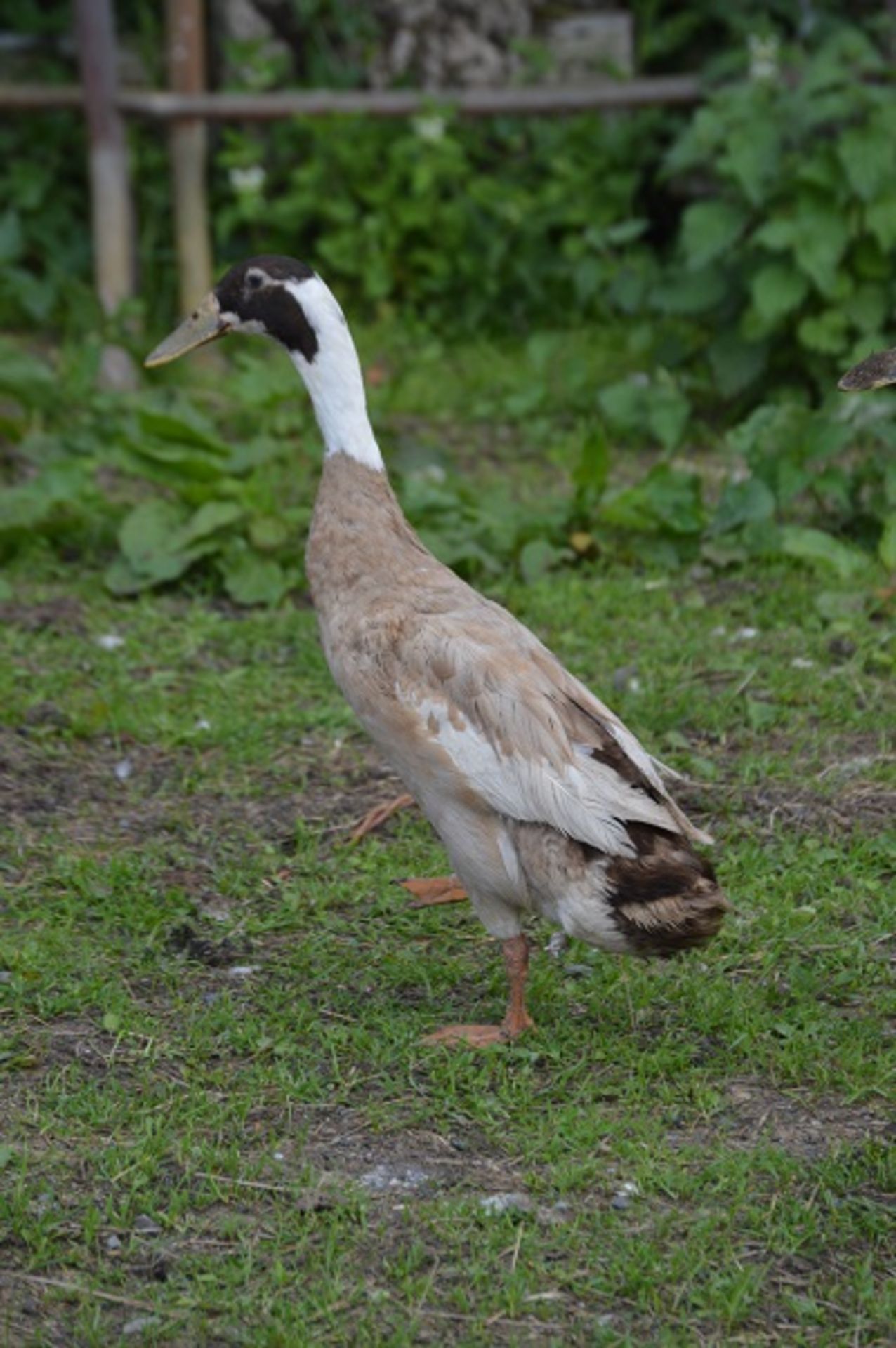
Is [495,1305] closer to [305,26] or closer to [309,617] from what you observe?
[309,617]

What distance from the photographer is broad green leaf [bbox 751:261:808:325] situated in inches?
282

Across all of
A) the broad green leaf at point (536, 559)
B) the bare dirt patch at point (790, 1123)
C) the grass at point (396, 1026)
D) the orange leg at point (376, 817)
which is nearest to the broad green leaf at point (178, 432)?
the grass at point (396, 1026)

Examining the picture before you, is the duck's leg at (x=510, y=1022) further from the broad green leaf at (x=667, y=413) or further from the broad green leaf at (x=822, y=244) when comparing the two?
the broad green leaf at (x=822, y=244)

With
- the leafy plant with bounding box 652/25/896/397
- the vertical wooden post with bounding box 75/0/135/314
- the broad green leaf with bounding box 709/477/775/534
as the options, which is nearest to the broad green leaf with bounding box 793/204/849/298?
the leafy plant with bounding box 652/25/896/397

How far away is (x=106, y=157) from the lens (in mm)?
8531

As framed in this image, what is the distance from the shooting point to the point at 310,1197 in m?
3.53

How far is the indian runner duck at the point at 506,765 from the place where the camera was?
387cm

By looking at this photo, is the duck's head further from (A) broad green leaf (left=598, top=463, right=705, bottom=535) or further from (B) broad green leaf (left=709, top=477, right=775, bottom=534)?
(B) broad green leaf (left=709, top=477, right=775, bottom=534)

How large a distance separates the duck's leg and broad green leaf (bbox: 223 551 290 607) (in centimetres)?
236

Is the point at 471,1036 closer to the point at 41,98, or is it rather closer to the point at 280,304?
the point at 280,304

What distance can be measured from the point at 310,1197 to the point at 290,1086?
1.32ft

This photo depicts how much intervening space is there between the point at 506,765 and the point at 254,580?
8.36 feet

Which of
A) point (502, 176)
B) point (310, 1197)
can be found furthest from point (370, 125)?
point (310, 1197)

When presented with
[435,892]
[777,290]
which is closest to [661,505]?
[777,290]
